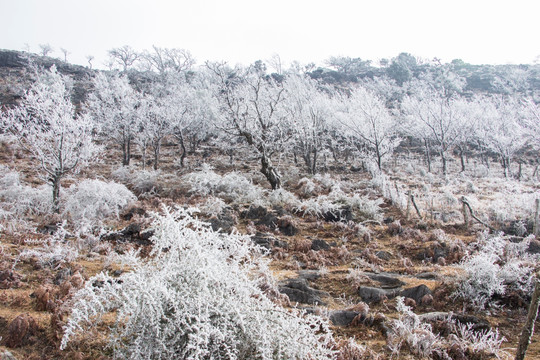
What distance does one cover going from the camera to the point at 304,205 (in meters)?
14.1

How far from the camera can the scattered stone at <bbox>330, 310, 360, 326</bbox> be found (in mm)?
5410

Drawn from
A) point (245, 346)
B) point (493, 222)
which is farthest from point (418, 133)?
point (245, 346)

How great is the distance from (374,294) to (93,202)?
1057 centimetres

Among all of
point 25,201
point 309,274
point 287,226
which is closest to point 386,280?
point 309,274

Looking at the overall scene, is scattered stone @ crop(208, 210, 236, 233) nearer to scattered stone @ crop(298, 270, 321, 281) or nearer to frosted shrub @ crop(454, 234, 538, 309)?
scattered stone @ crop(298, 270, 321, 281)

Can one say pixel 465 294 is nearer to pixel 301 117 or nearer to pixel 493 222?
pixel 493 222

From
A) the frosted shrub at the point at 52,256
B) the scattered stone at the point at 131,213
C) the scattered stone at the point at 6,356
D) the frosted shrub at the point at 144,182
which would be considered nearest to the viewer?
the scattered stone at the point at 6,356

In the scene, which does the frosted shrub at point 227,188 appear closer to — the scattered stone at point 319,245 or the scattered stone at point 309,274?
the scattered stone at point 319,245

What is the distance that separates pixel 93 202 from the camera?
12398 millimetres

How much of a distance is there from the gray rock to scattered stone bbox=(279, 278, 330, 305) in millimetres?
704

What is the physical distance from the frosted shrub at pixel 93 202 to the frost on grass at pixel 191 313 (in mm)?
8547

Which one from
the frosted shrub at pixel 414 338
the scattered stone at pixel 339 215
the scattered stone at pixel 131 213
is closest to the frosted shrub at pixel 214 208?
the scattered stone at pixel 131 213

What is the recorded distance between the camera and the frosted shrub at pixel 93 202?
38.1ft

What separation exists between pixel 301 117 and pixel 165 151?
1474cm
